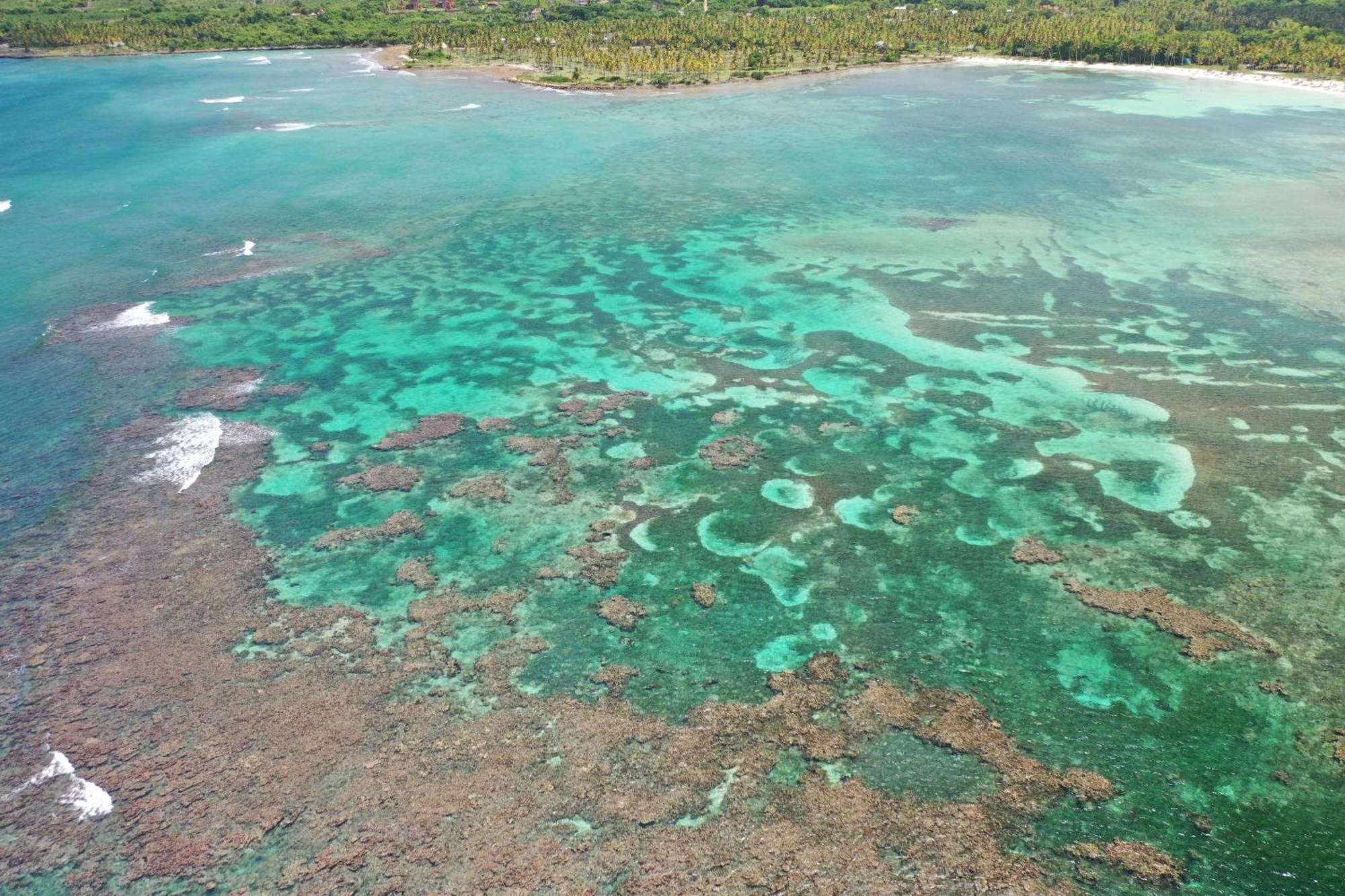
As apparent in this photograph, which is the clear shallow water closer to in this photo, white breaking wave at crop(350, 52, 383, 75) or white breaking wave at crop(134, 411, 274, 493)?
white breaking wave at crop(134, 411, 274, 493)

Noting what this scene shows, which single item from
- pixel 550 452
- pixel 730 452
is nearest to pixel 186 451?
pixel 550 452

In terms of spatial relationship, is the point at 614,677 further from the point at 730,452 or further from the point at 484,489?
the point at 730,452

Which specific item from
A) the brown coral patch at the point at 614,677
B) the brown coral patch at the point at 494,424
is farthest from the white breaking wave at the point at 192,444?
the brown coral patch at the point at 614,677

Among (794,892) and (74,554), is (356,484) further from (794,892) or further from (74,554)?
(794,892)

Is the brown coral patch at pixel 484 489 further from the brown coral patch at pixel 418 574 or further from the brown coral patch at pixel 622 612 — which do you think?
the brown coral patch at pixel 622 612

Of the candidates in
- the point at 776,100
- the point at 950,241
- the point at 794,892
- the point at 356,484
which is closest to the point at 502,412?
the point at 356,484

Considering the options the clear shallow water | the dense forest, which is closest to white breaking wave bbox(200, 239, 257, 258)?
the clear shallow water
